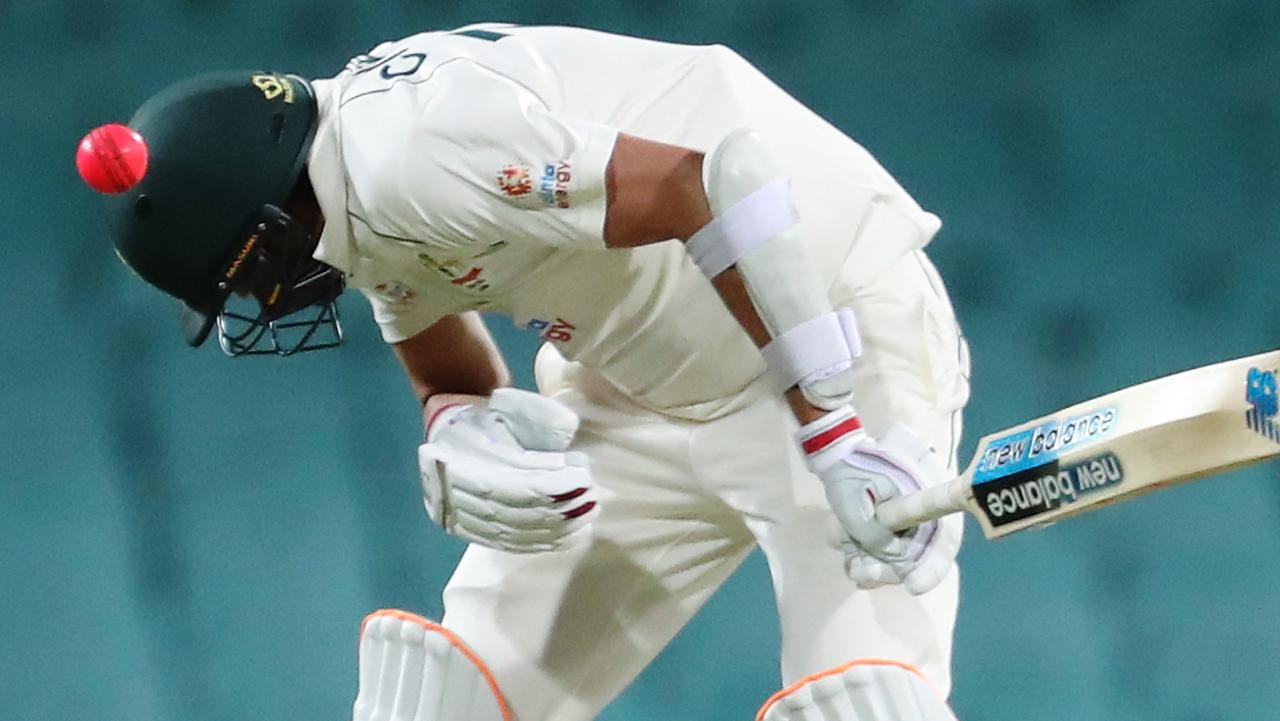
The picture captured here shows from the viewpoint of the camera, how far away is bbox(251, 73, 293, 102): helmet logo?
166cm

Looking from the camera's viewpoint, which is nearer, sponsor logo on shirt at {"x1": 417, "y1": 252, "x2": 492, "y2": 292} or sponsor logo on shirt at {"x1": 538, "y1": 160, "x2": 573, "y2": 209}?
sponsor logo on shirt at {"x1": 538, "y1": 160, "x2": 573, "y2": 209}

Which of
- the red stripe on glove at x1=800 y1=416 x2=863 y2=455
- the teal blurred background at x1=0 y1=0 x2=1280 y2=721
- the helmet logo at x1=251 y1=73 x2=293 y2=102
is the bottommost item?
the teal blurred background at x1=0 y1=0 x2=1280 y2=721

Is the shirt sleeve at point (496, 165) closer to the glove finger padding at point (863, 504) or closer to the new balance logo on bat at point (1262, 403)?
the glove finger padding at point (863, 504)

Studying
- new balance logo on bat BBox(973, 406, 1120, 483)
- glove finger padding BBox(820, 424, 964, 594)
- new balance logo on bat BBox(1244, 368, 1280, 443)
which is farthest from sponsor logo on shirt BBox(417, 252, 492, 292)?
new balance logo on bat BBox(1244, 368, 1280, 443)

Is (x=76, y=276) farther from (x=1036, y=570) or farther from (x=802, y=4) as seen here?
(x=1036, y=570)

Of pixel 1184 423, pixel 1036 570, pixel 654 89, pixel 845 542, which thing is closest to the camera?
pixel 1184 423

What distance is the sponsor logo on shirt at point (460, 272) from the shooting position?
164cm

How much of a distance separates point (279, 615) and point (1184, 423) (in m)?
1.55

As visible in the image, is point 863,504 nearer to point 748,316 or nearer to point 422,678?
point 748,316

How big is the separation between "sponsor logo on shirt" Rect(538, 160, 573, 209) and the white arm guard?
4.5 inches

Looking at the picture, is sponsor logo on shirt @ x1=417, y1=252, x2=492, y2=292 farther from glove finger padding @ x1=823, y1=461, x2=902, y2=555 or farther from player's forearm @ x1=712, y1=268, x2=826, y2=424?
glove finger padding @ x1=823, y1=461, x2=902, y2=555

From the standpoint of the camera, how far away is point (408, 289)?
69.7 inches

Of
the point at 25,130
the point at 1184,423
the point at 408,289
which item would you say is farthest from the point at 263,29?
the point at 1184,423

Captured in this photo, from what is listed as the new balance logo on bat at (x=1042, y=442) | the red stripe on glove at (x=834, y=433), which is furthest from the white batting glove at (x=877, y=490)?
the new balance logo on bat at (x=1042, y=442)
